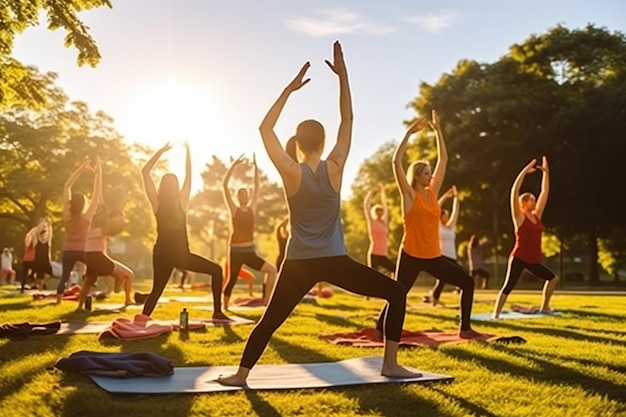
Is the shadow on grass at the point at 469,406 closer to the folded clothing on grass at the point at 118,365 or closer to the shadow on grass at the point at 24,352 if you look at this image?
the folded clothing on grass at the point at 118,365

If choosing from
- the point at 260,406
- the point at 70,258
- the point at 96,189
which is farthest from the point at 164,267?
the point at 260,406

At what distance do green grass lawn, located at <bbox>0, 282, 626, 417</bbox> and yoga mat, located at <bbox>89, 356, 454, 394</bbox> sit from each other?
13cm

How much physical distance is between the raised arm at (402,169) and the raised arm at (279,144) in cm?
227

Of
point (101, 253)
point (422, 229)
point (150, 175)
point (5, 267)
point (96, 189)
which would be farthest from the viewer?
point (5, 267)

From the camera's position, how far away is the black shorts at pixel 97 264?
45.6ft

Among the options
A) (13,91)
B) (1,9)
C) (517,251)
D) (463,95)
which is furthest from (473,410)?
(463,95)

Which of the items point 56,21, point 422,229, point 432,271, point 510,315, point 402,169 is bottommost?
point 510,315

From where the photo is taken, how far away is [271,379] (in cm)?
650

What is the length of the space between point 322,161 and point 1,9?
10432 mm

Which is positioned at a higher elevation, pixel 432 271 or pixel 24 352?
pixel 432 271

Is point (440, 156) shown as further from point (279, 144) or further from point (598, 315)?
point (598, 315)

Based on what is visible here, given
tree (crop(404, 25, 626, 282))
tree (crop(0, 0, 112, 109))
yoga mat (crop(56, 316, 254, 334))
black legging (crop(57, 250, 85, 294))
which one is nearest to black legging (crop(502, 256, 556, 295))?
yoga mat (crop(56, 316, 254, 334))

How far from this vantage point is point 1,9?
14.2 m

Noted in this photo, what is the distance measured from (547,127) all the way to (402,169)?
34306 millimetres
